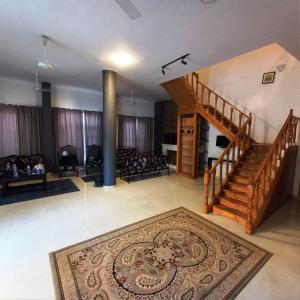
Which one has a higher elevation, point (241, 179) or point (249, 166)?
point (249, 166)

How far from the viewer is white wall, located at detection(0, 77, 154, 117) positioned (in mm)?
5348

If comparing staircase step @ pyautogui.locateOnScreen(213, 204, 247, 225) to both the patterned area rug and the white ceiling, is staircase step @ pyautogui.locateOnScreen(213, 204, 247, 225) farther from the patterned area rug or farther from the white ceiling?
the white ceiling

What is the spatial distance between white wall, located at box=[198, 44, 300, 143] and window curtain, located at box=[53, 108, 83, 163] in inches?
203

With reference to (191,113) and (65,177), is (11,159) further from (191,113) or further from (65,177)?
(191,113)

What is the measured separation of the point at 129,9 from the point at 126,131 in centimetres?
555

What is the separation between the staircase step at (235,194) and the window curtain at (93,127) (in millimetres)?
5007

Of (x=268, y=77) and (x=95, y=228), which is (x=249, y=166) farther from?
(x=95, y=228)

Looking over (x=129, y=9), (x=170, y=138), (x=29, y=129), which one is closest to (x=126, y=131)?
(x=170, y=138)

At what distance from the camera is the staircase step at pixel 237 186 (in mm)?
3416

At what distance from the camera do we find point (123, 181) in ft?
17.4

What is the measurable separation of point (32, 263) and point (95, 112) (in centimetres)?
549

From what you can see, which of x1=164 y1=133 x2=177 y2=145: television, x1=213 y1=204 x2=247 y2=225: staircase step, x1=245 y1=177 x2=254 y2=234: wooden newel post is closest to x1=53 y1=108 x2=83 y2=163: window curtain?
x1=164 y1=133 x2=177 y2=145: television

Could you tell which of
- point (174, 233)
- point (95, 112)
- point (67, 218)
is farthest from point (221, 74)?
point (67, 218)

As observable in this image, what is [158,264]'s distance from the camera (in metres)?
2.04
